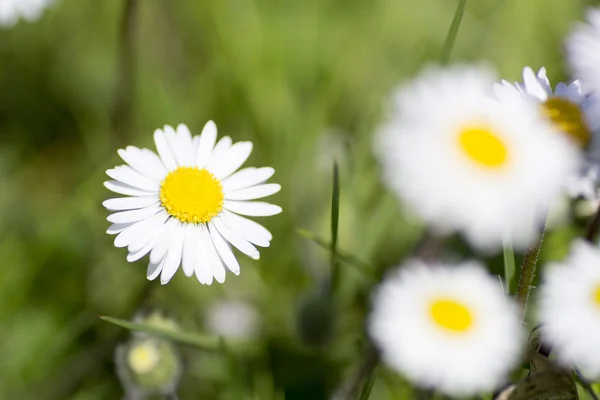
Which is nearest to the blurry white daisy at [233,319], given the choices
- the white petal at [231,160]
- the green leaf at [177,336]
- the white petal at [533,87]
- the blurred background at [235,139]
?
the blurred background at [235,139]

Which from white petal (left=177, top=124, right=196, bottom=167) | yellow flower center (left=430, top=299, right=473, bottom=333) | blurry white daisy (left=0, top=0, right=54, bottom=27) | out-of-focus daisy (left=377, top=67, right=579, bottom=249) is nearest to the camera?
out-of-focus daisy (left=377, top=67, right=579, bottom=249)

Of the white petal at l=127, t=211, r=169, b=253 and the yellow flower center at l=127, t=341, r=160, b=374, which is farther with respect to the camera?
the yellow flower center at l=127, t=341, r=160, b=374

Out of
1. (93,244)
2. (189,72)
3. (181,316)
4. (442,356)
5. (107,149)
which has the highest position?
(189,72)

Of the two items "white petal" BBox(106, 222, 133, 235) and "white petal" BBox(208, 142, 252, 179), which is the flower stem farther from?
"white petal" BBox(106, 222, 133, 235)

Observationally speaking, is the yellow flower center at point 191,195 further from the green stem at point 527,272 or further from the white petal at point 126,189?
the green stem at point 527,272

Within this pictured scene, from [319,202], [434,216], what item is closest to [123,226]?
[434,216]

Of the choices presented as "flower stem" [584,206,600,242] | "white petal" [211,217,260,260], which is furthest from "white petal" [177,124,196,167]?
"flower stem" [584,206,600,242]

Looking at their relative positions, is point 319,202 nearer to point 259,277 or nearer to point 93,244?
point 259,277
